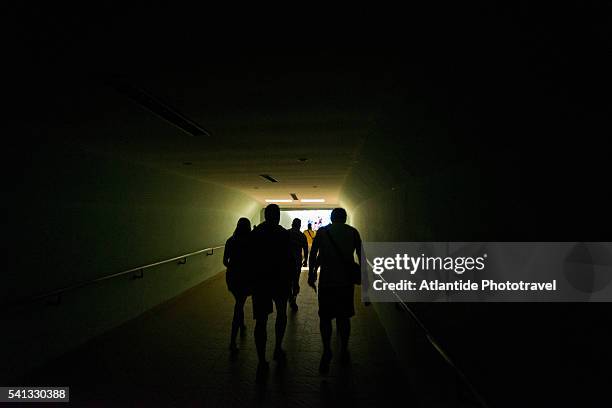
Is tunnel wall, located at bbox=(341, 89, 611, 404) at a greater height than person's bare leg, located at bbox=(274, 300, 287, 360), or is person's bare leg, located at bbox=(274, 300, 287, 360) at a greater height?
tunnel wall, located at bbox=(341, 89, 611, 404)

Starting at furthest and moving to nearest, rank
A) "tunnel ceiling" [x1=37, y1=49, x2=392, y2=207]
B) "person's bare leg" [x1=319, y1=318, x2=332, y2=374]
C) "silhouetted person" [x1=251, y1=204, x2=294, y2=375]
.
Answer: "person's bare leg" [x1=319, y1=318, x2=332, y2=374] → "silhouetted person" [x1=251, y1=204, x2=294, y2=375] → "tunnel ceiling" [x1=37, y1=49, x2=392, y2=207]

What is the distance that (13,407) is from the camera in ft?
10.9

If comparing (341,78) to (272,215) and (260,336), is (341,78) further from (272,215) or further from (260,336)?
(260,336)

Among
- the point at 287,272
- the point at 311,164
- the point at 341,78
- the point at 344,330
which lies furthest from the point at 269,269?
the point at 311,164

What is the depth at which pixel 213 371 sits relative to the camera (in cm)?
384

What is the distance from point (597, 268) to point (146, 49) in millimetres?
2573

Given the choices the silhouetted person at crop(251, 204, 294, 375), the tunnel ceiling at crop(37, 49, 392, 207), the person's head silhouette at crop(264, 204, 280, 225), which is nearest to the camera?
the tunnel ceiling at crop(37, 49, 392, 207)

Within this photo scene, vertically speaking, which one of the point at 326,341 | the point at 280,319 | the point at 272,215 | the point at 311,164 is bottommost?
the point at 326,341

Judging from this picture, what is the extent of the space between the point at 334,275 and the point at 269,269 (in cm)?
76

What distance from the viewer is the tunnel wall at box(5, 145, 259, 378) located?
3.81 m

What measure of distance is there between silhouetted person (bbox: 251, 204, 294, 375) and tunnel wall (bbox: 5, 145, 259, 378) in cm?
283

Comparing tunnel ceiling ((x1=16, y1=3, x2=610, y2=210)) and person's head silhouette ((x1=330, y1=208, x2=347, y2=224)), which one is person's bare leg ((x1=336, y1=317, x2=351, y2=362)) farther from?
tunnel ceiling ((x1=16, y1=3, x2=610, y2=210))

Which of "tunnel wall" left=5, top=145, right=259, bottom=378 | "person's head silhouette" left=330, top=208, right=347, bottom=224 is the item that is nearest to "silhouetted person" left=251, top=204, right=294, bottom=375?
"person's head silhouette" left=330, top=208, right=347, bottom=224

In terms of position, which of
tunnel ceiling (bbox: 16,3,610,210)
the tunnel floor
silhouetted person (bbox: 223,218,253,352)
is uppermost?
tunnel ceiling (bbox: 16,3,610,210)
